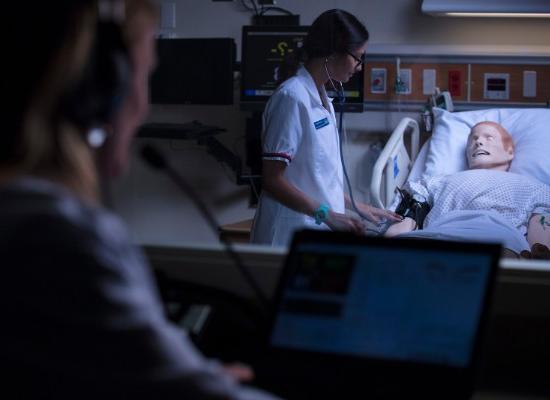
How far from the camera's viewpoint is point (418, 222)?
9.67 ft

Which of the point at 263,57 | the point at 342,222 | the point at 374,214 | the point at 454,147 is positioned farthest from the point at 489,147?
the point at 342,222

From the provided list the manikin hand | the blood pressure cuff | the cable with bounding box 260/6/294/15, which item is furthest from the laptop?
the cable with bounding box 260/6/294/15

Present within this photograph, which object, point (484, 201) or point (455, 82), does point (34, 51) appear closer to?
point (484, 201)

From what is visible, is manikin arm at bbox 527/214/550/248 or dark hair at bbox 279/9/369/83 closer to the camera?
dark hair at bbox 279/9/369/83

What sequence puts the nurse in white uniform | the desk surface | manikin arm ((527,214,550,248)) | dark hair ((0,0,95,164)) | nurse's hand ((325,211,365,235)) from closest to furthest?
dark hair ((0,0,95,164))
nurse's hand ((325,211,365,235))
the nurse in white uniform
manikin arm ((527,214,550,248))
the desk surface

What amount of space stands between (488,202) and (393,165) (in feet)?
1.53

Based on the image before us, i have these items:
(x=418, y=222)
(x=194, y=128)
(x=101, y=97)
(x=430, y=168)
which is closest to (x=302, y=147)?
(x=418, y=222)

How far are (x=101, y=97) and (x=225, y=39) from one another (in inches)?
121

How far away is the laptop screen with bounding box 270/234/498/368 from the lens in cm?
87

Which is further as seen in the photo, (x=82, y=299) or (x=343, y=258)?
(x=343, y=258)

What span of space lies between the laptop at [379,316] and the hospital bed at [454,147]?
2138 mm

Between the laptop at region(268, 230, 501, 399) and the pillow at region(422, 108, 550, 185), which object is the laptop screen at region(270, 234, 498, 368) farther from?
the pillow at region(422, 108, 550, 185)

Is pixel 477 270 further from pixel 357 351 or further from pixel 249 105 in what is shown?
pixel 249 105

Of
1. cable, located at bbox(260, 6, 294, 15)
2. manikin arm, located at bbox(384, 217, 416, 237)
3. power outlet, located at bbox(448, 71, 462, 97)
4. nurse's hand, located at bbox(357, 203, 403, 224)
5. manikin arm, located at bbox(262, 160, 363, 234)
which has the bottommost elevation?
manikin arm, located at bbox(384, 217, 416, 237)
